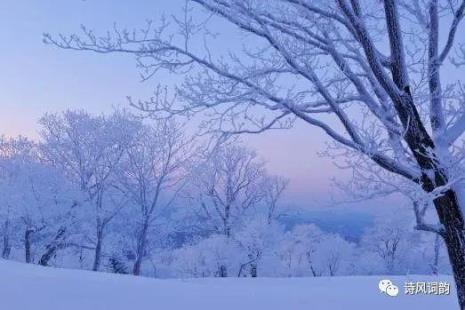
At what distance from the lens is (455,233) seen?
5523 mm

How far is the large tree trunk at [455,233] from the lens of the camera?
18.1 feet

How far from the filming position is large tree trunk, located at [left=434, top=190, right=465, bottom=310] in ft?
18.1

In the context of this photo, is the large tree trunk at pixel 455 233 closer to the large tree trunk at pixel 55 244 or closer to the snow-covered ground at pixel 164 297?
the snow-covered ground at pixel 164 297

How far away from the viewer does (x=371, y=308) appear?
7816 millimetres

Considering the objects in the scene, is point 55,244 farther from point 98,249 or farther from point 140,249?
point 140,249

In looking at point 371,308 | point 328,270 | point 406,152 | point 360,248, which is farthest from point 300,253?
point 406,152

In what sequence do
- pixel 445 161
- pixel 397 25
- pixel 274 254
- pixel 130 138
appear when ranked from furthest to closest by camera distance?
pixel 274 254 → pixel 130 138 → pixel 397 25 → pixel 445 161

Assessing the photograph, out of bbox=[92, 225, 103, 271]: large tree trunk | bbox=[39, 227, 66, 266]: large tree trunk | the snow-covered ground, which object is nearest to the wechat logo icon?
the snow-covered ground

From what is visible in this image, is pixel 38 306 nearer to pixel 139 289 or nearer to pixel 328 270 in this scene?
pixel 139 289

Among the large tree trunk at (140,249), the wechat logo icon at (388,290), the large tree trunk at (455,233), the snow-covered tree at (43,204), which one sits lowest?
the wechat logo icon at (388,290)

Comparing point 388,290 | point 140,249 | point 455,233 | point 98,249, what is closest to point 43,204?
point 98,249

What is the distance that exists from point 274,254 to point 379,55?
25490 mm

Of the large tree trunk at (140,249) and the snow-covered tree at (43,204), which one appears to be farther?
the large tree trunk at (140,249)

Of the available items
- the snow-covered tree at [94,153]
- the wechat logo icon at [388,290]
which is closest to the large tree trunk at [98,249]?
the snow-covered tree at [94,153]
